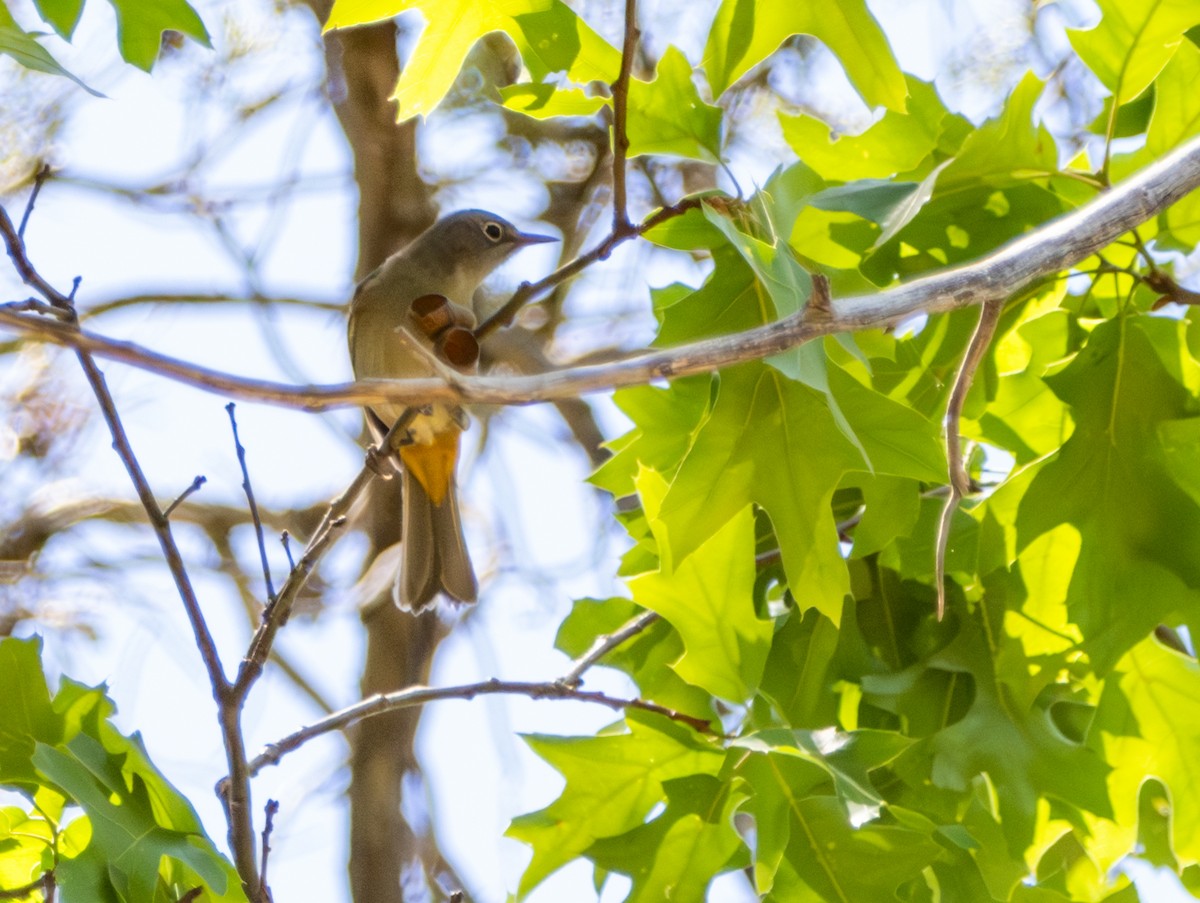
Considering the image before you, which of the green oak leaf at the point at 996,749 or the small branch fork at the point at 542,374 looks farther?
the green oak leaf at the point at 996,749

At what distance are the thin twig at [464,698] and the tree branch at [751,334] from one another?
93 centimetres

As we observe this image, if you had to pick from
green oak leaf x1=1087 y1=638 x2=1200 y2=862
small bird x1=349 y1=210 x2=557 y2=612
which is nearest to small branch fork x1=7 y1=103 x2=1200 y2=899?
green oak leaf x1=1087 y1=638 x2=1200 y2=862

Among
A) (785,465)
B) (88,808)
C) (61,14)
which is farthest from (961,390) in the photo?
(61,14)

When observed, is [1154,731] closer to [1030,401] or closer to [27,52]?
[1030,401]

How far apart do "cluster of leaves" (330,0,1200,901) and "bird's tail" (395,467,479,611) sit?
201 cm

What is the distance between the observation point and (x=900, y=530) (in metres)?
2.57

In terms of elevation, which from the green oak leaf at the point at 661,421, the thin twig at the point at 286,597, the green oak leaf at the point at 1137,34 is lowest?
the thin twig at the point at 286,597

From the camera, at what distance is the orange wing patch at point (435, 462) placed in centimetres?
462

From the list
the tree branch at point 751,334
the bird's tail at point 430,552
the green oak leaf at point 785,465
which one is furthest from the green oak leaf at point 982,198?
the bird's tail at point 430,552

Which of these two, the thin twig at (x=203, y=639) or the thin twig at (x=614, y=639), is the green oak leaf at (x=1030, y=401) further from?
the thin twig at (x=203, y=639)

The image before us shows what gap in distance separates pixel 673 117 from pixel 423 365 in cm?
236

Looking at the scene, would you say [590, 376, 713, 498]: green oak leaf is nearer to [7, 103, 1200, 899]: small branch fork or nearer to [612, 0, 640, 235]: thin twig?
[7, 103, 1200, 899]: small branch fork

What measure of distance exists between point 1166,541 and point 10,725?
228cm

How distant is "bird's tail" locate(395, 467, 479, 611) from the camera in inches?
188
